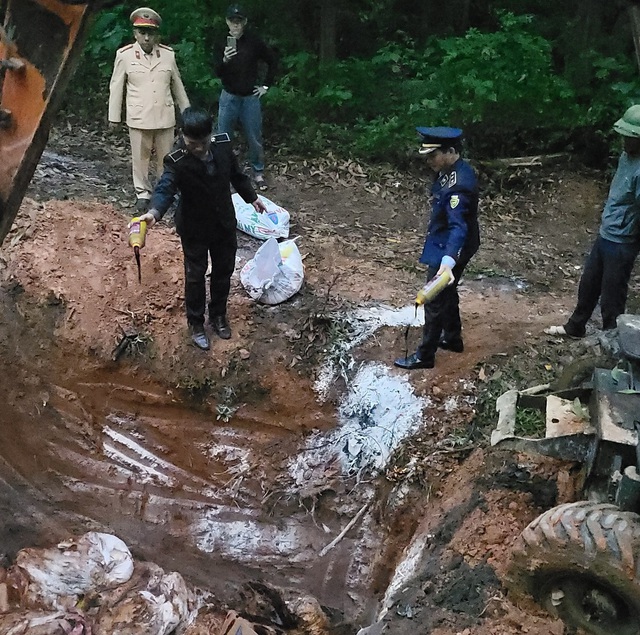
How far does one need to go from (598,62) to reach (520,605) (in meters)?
7.31

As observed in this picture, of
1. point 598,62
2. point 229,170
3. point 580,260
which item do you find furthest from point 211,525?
point 598,62

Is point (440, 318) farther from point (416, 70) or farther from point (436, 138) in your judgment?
point (416, 70)

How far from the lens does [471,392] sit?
509cm

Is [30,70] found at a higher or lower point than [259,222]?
Result: higher

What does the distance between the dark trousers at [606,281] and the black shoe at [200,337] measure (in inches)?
113

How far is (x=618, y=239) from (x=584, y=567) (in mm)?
2560

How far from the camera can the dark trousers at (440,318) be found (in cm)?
490

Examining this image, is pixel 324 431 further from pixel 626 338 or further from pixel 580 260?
pixel 580 260

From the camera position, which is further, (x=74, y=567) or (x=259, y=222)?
(x=259, y=222)

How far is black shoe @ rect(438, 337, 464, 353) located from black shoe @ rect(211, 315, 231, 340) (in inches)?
66.6

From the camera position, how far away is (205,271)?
16.9 feet

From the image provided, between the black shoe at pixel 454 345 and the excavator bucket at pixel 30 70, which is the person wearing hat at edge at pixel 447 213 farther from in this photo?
the excavator bucket at pixel 30 70

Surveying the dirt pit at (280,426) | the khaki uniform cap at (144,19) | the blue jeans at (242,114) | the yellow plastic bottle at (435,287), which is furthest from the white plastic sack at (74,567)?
the blue jeans at (242,114)

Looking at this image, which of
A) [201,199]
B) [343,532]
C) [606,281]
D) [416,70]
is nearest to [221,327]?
[201,199]
